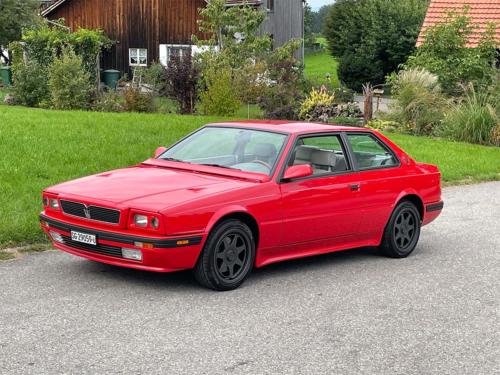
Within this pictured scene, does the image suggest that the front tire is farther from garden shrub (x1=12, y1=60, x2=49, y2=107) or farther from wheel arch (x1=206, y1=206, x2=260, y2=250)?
garden shrub (x1=12, y1=60, x2=49, y2=107)

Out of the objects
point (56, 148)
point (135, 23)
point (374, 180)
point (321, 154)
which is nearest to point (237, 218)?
point (321, 154)

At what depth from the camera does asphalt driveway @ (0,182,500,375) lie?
18.4 ft

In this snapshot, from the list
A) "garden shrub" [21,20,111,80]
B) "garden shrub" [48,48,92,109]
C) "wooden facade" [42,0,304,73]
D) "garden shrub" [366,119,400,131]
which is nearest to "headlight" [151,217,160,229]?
"garden shrub" [48,48,92,109]

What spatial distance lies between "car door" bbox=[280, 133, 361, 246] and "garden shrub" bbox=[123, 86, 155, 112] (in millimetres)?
16406

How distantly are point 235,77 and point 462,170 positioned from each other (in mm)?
10467

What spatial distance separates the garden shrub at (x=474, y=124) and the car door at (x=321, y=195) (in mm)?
15352

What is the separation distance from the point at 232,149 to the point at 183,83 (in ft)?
55.1

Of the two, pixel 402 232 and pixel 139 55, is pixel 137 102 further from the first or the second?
pixel 139 55

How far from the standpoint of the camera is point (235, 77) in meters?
26.3

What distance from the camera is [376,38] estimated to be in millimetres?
53875

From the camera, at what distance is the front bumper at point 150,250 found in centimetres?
700

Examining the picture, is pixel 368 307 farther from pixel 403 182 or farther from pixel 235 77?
pixel 235 77

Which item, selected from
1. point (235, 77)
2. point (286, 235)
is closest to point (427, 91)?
point (235, 77)

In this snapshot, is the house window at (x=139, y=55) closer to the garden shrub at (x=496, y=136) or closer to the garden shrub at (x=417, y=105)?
the garden shrub at (x=417, y=105)
